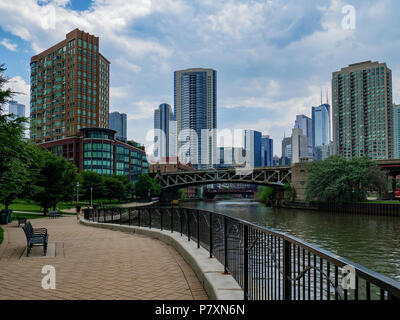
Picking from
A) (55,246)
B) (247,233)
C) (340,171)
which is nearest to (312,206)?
→ (340,171)

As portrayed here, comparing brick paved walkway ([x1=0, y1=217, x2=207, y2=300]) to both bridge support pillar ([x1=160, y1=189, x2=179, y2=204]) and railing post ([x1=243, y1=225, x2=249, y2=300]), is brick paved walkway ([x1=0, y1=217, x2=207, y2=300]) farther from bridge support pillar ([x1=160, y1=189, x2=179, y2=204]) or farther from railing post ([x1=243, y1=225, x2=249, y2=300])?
bridge support pillar ([x1=160, y1=189, x2=179, y2=204])

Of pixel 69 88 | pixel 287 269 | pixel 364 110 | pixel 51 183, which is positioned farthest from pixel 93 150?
pixel 364 110

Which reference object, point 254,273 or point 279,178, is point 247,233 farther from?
point 279,178

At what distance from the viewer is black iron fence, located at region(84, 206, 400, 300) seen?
2166mm

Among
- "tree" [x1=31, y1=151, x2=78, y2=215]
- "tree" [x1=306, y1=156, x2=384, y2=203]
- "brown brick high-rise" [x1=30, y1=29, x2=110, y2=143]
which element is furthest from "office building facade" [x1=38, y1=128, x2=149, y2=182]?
"tree" [x1=306, y1=156, x2=384, y2=203]

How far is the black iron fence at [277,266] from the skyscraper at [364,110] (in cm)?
16175

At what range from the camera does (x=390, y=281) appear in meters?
1.81

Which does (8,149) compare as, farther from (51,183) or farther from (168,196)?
(168,196)

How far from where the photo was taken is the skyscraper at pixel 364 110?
505ft

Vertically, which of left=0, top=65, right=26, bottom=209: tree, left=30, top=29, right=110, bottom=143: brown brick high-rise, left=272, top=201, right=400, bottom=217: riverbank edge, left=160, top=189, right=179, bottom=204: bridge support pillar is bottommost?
left=160, top=189, right=179, bottom=204: bridge support pillar

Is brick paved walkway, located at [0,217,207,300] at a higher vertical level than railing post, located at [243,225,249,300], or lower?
lower

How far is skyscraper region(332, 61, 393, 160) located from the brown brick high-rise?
11186 centimetres

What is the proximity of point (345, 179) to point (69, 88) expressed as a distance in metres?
95.8

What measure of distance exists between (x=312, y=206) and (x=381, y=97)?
118385mm
